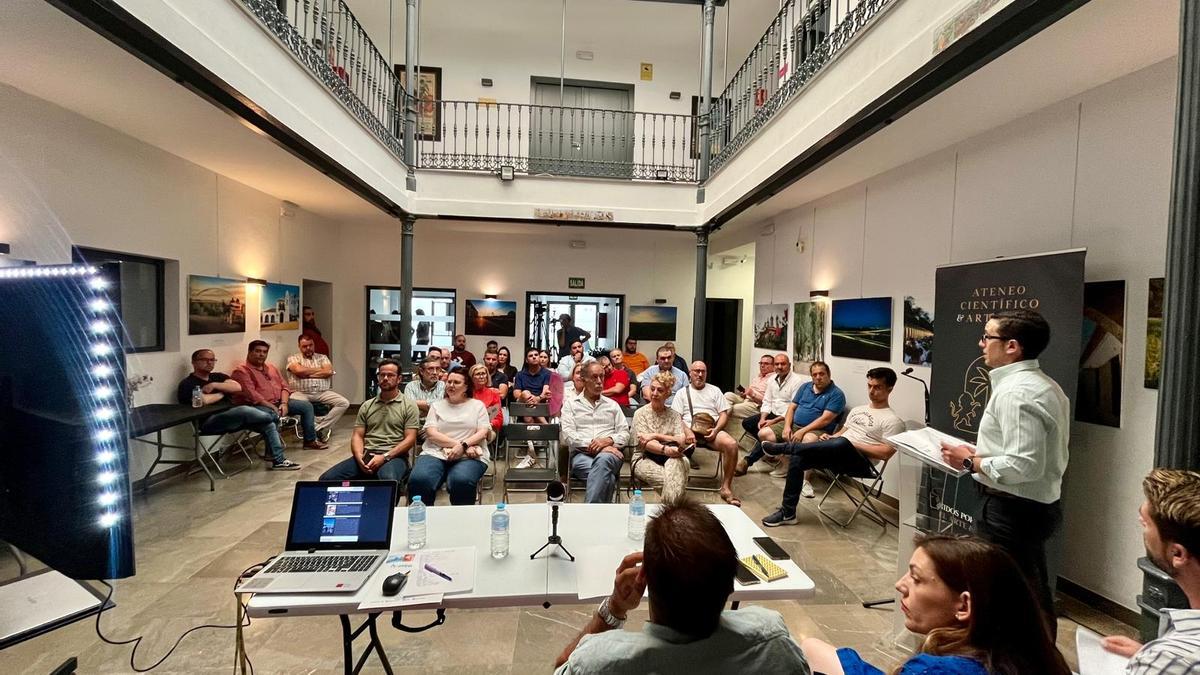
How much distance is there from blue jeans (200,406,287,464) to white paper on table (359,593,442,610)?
14.5 feet

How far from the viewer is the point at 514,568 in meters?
1.97

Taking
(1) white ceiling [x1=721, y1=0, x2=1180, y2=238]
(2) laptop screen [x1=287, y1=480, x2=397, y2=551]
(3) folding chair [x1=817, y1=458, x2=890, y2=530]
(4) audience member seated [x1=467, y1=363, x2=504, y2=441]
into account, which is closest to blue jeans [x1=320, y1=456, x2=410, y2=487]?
(4) audience member seated [x1=467, y1=363, x2=504, y2=441]

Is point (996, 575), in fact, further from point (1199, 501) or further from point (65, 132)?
point (65, 132)

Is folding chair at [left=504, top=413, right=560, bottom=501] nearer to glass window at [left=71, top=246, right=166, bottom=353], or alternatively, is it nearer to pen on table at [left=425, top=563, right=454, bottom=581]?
pen on table at [left=425, top=563, right=454, bottom=581]

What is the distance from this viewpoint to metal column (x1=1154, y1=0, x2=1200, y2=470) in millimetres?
1401

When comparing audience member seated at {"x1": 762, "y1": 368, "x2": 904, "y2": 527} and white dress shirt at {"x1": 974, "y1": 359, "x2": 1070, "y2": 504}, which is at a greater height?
white dress shirt at {"x1": 974, "y1": 359, "x2": 1070, "y2": 504}

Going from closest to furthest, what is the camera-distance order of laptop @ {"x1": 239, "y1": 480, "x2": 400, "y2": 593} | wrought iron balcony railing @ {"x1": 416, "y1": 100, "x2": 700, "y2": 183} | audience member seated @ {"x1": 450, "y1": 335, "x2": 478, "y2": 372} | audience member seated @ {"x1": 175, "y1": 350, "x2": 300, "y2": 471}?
laptop @ {"x1": 239, "y1": 480, "x2": 400, "y2": 593}, audience member seated @ {"x1": 175, "y1": 350, "x2": 300, "y2": 471}, audience member seated @ {"x1": 450, "y1": 335, "x2": 478, "y2": 372}, wrought iron balcony railing @ {"x1": 416, "y1": 100, "x2": 700, "y2": 183}

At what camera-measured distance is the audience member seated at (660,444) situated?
3990 mm

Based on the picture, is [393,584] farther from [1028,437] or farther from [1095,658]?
[1028,437]

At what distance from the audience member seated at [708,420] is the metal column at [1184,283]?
3.04 meters

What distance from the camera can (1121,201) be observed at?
2762mm

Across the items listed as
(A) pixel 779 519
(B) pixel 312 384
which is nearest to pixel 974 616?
(A) pixel 779 519

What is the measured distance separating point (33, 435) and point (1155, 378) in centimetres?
447

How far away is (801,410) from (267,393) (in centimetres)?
611
